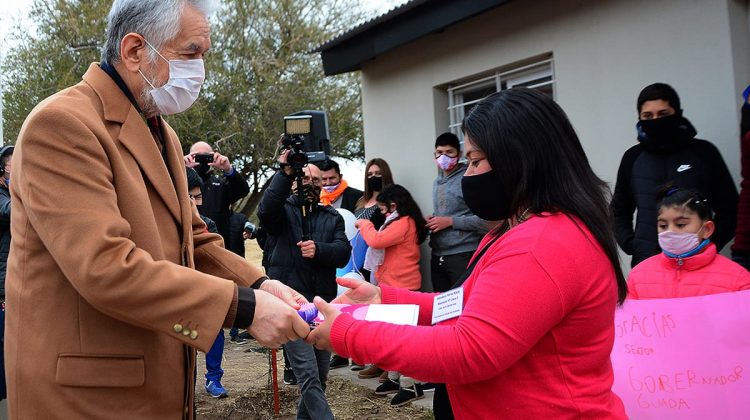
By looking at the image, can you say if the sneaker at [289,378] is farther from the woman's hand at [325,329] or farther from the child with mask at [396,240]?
the woman's hand at [325,329]

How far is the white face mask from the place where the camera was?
2.20 m

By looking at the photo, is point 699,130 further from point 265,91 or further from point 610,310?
point 265,91

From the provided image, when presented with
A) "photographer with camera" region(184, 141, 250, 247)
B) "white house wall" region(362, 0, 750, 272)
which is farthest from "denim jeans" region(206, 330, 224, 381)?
"white house wall" region(362, 0, 750, 272)

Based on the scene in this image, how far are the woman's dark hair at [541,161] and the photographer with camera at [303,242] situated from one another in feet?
10.4

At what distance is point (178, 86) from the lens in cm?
224

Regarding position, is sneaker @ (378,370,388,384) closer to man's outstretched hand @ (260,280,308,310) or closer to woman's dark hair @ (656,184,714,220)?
woman's dark hair @ (656,184,714,220)

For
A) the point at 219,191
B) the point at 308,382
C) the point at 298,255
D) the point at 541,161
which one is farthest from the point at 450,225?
the point at 541,161

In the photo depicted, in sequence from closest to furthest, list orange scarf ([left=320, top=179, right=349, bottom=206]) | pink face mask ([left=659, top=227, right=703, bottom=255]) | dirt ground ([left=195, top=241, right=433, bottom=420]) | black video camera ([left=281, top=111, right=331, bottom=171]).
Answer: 1. pink face mask ([left=659, top=227, right=703, bottom=255])
2. black video camera ([left=281, top=111, right=331, bottom=171])
3. dirt ground ([left=195, top=241, right=433, bottom=420])
4. orange scarf ([left=320, top=179, right=349, bottom=206])

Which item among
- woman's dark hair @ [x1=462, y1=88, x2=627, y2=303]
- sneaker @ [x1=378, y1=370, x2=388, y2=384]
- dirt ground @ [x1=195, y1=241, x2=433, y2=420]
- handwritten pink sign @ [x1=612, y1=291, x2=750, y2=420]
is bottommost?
dirt ground @ [x1=195, y1=241, x2=433, y2=420]

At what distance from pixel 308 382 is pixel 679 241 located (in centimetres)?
259

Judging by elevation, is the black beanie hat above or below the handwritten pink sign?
above

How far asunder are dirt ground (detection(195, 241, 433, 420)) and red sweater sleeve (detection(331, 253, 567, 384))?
377cm

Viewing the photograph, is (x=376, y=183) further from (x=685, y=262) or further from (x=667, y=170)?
(x=685, y=262)

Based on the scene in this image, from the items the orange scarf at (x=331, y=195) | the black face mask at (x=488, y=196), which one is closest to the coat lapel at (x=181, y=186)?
the black face mask at (x=488, y=196)
